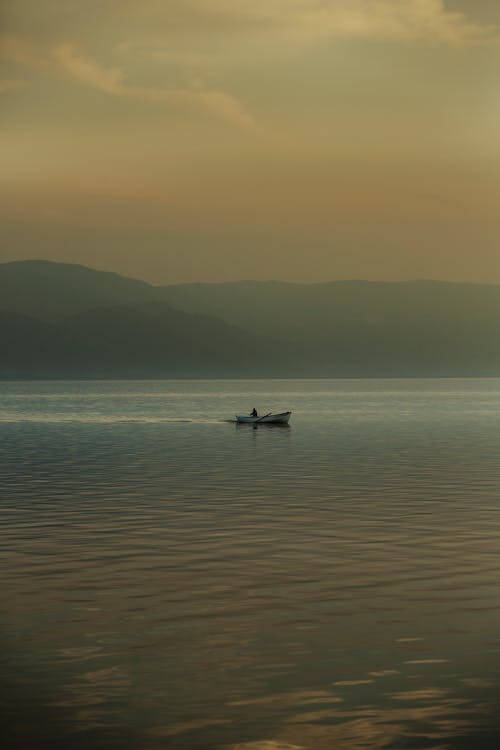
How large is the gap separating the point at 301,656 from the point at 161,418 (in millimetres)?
141382

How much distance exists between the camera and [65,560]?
3309 centimetres

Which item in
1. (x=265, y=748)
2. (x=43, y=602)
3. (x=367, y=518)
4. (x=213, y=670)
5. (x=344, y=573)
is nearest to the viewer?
(x=265, y=748)

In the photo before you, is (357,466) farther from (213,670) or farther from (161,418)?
(161,418)

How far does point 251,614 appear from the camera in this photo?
25594 millimetres

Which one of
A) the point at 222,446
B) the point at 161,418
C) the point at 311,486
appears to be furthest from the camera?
the point at 161,418

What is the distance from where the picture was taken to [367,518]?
4312 cm

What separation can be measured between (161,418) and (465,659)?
14190cm

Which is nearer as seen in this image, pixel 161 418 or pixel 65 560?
pixel 65 560

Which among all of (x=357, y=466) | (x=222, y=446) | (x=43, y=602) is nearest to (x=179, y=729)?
(x=43, y=602)

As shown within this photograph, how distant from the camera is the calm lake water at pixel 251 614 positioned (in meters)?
17.8

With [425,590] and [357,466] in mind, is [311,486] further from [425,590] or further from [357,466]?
[425,590]

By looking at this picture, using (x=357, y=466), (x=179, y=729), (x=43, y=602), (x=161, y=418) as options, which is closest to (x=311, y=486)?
(x=357, y=466)

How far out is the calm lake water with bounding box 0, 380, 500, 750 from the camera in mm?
17797

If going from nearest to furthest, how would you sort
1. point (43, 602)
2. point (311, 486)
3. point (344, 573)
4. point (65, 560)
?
point (43, 602)
point (344, 573)
point (65, 560)
point (311, 486)
